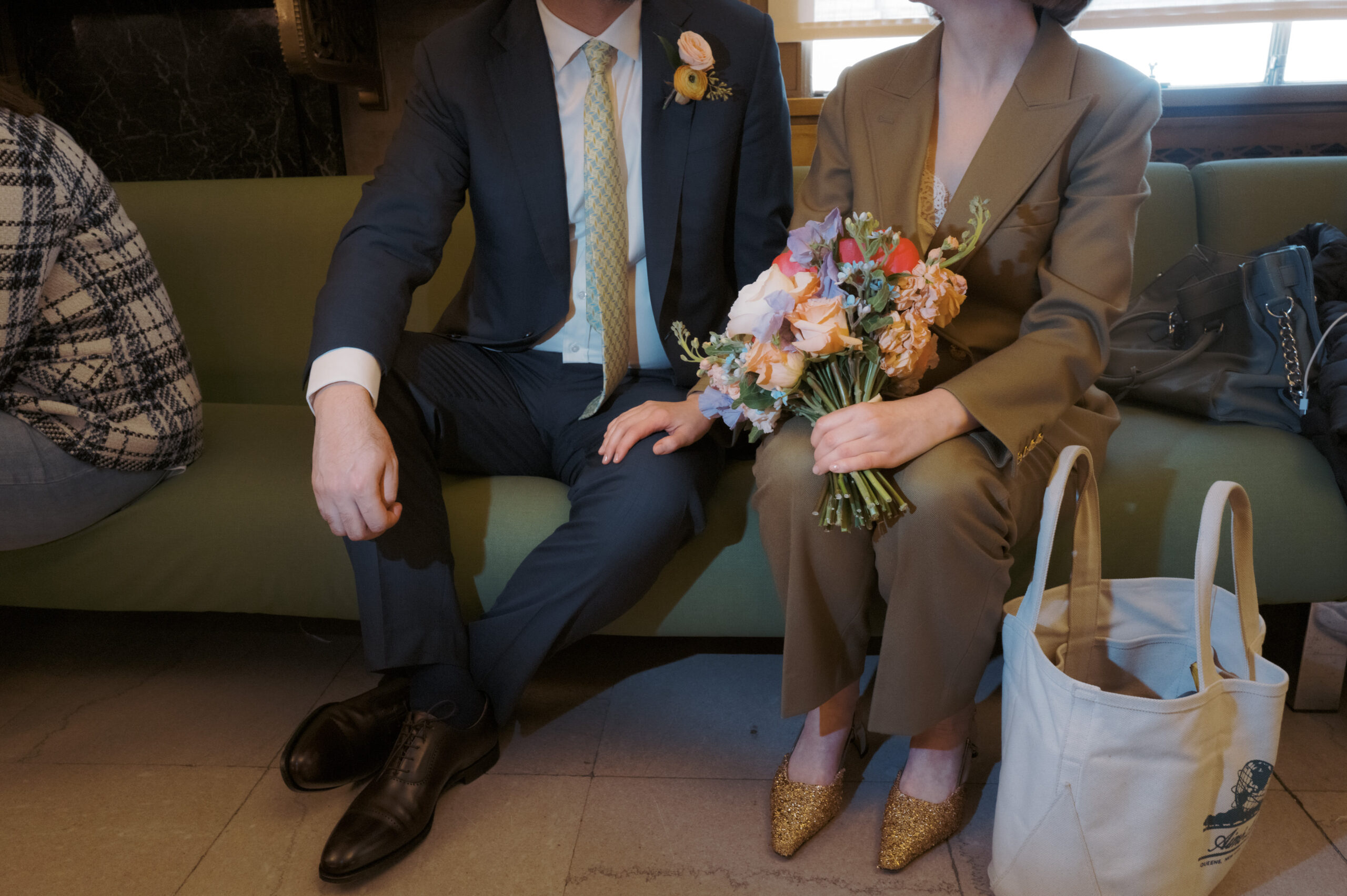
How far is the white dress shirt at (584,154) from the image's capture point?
4.70 ft

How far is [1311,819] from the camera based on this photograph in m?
1.25

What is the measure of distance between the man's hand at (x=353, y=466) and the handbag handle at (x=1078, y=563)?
823 mm

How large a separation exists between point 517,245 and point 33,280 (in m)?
0.70

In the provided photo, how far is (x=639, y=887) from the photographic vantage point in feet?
3.81

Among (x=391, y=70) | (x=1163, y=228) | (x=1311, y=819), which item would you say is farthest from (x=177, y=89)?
(x=1311, y=819)

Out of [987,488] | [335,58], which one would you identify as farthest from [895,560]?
[335,58]

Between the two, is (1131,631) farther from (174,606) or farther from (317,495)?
(174,606)

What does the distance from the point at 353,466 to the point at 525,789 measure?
578 mm

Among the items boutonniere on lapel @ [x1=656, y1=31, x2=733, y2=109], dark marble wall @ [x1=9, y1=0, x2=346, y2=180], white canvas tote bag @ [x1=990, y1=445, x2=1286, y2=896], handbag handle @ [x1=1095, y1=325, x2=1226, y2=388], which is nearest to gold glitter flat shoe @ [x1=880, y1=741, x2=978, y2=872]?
white canvas tote bag @ [x1=990, y1=445, x2=1286, y2=896]

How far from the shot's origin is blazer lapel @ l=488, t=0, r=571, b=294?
4.64 ft

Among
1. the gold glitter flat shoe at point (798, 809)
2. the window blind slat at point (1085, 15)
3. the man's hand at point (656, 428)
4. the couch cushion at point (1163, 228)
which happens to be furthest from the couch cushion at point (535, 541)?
the window blind slat at point (1085, 15)

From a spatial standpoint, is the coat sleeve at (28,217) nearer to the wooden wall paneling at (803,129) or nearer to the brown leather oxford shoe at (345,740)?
the brown leather oxford shoe at (345,740)

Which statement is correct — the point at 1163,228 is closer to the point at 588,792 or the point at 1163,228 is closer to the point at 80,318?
the point at 588,792

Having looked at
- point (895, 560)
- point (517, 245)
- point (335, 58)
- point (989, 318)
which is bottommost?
point (895, 560)
